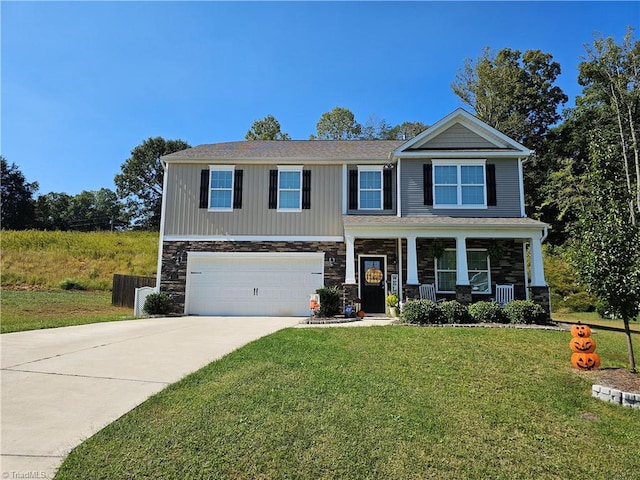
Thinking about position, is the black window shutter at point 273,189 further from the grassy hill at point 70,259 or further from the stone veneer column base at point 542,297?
the grassy hill at point 70,259

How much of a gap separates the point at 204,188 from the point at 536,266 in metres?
11.8

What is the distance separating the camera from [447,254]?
47.0 ft

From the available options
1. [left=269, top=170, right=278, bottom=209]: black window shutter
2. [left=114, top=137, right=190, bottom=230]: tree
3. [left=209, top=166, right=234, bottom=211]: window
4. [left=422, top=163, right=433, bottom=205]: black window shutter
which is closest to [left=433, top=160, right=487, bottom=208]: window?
[left=422, top=163, right=433, bottom=205]: black window shutter

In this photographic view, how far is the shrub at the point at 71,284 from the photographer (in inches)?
827

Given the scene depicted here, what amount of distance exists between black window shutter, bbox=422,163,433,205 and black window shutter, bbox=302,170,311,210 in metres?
4.24

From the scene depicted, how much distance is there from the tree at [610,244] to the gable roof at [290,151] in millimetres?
8665

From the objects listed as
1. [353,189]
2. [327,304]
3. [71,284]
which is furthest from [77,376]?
[71,284]

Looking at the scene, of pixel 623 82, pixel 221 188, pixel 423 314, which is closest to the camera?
pixel 423 314

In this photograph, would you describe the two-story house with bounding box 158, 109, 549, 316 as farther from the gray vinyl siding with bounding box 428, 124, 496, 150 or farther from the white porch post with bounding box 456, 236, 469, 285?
the white porch post with bounding box 456, 236, 469, 285

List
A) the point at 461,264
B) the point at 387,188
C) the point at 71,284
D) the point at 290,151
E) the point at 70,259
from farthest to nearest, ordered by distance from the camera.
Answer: the point at 70,259
the point at 71,284
the point at 290,151
the point at 387,188
the point at 461,264

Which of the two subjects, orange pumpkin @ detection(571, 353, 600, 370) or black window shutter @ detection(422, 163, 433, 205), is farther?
black window shutter @ detection(422, 163, 433, 205)

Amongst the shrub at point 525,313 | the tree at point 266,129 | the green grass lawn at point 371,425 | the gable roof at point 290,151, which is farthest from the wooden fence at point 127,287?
the tree at point 266,129

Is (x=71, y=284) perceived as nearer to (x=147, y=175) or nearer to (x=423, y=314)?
(x=423, y=314)

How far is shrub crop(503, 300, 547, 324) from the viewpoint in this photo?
10805 mm
